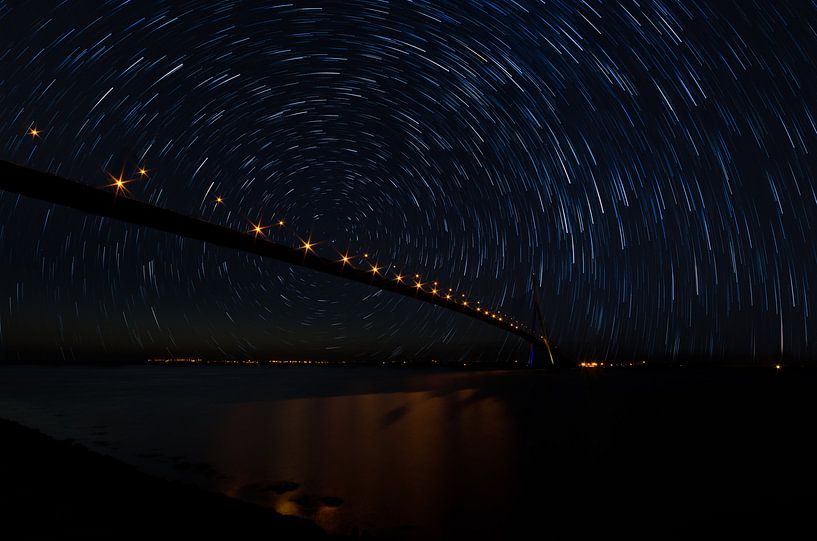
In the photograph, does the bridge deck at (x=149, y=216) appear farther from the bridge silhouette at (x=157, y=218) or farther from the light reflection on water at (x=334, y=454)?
the light reflection on water at (x=334, y=454)

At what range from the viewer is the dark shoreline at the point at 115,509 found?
6.87 metres

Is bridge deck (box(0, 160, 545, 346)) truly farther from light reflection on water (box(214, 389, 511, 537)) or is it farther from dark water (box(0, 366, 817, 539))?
light reflection on water (box(214, 389, 511, 537))

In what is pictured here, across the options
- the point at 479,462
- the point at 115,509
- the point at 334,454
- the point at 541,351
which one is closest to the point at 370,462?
the point at 334,454

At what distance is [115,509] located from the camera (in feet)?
25.8

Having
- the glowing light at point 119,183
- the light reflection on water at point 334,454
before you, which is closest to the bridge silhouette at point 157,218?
the glowing light at point 119,183

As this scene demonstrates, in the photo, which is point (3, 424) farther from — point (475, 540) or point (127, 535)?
point (475, 540)

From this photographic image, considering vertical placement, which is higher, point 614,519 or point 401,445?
point 614,519

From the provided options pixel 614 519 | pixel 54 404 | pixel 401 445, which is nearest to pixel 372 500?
pixel 614 519

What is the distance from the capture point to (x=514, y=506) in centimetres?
1176

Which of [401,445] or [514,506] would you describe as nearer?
[514,506]

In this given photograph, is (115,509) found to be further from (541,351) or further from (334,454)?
(541,351)

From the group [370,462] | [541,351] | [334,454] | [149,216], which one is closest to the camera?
[370,462]

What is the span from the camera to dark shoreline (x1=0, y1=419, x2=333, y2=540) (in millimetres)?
6867

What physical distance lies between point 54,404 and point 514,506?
40572 millimetres
